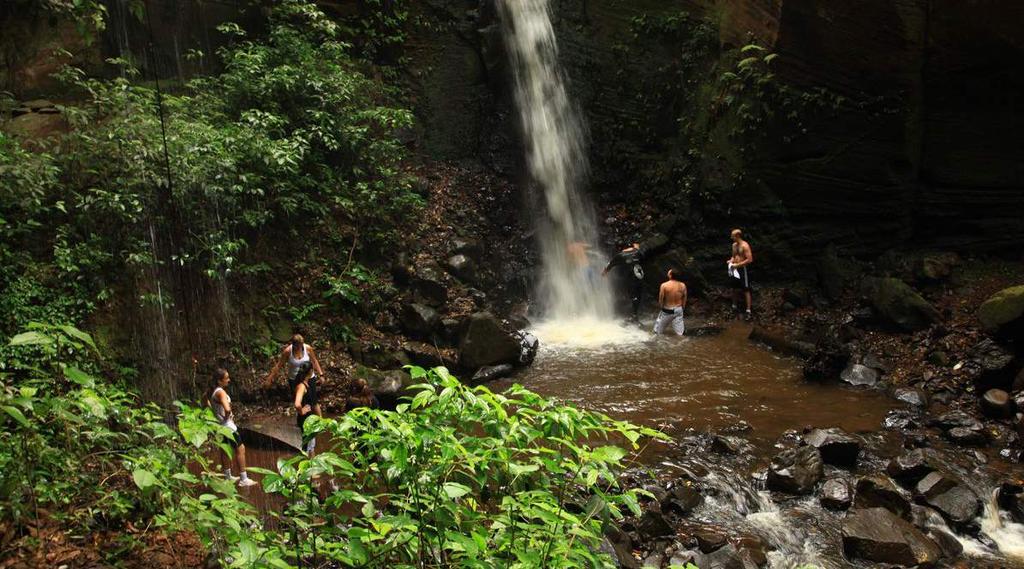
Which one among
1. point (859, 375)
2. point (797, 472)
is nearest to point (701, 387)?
point (859, 375)

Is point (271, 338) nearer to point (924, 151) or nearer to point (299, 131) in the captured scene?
point (299, 131)

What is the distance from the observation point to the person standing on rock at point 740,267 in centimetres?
1217

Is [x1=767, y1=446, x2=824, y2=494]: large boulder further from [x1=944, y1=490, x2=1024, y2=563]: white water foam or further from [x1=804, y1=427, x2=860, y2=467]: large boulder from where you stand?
[x1=944, y1=490, x2=1024, y2=563]: white water foam

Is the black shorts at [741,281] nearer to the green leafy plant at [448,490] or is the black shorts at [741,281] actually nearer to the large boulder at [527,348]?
the large boulder at [527,348]

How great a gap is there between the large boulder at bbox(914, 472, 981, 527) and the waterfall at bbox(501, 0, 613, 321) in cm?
870

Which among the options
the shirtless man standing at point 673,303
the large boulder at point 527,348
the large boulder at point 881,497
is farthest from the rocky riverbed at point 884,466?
the large boulder at point 527,348

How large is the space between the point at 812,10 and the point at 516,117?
277 inches

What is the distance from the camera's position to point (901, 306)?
10766 mm

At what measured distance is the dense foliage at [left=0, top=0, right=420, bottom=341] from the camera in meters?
8.66

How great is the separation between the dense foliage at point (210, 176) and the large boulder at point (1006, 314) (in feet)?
33.5

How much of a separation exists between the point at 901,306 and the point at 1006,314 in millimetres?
1746

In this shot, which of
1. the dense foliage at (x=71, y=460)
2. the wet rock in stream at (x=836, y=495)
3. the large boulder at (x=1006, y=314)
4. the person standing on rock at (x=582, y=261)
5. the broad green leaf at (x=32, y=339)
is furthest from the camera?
the person standing on rock at (x=582, y=261)

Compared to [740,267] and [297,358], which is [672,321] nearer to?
[740,267]

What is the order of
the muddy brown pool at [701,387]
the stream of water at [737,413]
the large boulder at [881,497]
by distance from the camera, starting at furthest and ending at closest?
the muddy brown pool at [701,387] → the large boulder at [881,497] → the stream of water at [737,413]
